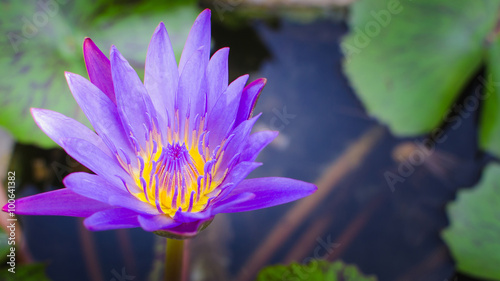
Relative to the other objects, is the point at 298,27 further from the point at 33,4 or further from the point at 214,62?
the point at 214,62

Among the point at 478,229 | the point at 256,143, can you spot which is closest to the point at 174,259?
the point at 256,143

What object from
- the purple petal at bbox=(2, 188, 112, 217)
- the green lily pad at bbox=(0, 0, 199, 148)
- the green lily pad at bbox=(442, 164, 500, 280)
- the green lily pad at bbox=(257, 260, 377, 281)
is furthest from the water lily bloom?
the green lily pad at bbox=(442, 164, 500, 280)

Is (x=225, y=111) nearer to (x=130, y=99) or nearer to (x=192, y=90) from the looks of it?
(x=192, y=90)

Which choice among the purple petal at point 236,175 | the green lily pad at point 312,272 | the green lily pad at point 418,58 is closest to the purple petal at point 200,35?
the purple petal at point 236,175

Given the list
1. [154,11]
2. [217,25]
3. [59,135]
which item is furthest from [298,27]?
[59,135]

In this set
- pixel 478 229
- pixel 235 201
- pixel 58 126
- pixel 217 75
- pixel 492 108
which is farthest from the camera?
pixel 492 108

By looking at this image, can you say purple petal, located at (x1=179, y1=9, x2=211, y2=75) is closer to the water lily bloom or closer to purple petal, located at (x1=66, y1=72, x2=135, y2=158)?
the water lily bloom

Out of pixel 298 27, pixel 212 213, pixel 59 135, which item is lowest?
pixel 212 213
